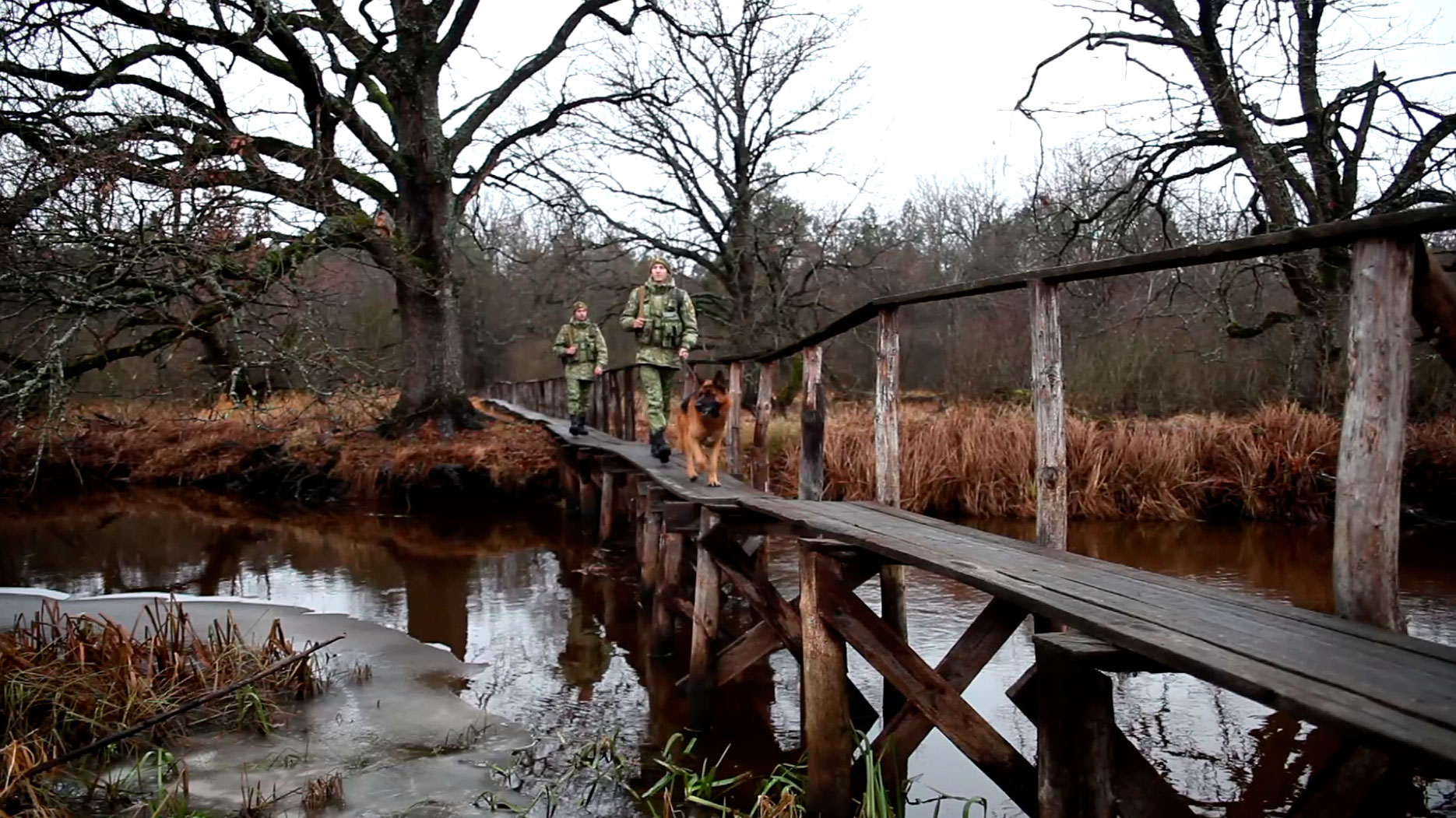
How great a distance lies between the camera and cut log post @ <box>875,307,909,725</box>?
18.1 feet

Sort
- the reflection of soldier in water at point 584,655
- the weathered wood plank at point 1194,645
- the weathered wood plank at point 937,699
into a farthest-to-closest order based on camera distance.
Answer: the reflection of soldier in water at point 584,655 < the weathered wood plank at point 937,699 < the weathered wood plank at point 1194,645

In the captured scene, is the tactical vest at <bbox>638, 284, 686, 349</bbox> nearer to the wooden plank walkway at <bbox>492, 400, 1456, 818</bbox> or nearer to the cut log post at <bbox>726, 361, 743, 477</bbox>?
the cut log post at <bbox>726, 361, 743, 477</bbox>

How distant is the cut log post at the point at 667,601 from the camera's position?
712cm

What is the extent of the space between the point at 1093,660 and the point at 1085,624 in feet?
0.36

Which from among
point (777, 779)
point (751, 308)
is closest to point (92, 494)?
point (751, 308)

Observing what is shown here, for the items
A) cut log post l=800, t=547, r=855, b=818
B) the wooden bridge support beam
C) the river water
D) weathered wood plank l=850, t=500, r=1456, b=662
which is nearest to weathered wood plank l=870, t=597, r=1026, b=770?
cut log post l=800, t=547, r=855, b=818

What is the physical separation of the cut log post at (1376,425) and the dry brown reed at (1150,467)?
10.5 m

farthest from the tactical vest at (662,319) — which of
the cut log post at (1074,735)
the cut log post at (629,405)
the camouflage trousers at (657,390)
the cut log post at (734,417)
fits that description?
the cut log post at (1074,735)

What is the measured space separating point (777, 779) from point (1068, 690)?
6.39 ft

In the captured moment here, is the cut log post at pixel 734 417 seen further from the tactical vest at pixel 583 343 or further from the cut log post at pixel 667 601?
the tactical vest at pixel 583 343

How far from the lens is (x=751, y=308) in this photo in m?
23.8

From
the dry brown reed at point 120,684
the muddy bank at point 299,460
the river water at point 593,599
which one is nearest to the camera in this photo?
the dry brown reed at point 120,684

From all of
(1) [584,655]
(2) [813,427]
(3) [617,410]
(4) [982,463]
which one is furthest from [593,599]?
(4) [982,463]

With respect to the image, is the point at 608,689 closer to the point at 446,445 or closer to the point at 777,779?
the point at 777,779
